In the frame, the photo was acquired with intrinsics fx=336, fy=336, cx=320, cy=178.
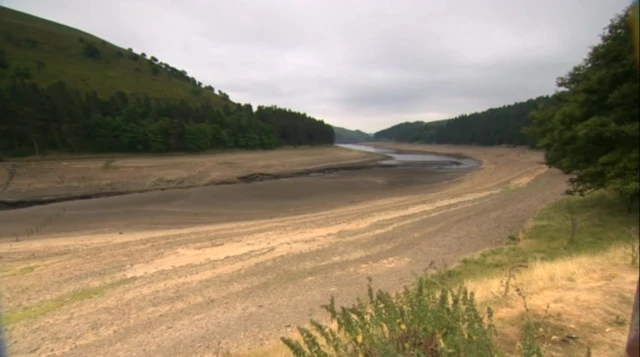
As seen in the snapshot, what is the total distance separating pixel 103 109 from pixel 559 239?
57426 mm

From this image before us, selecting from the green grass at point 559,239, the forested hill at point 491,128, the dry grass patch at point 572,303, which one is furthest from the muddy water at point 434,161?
the dry grass patch at point 572,303

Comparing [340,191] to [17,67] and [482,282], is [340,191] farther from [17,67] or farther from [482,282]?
[17,67]

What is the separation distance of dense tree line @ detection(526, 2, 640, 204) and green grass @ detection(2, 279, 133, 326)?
47.6 feet

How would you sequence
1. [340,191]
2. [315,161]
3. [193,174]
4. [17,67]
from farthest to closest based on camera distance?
[17,67], [315,161], [193,174], [340,191]

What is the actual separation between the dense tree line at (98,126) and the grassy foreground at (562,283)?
147 ft

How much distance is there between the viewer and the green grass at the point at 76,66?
247ft

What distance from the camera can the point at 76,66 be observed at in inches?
3381

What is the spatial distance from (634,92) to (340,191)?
21443 millimetres

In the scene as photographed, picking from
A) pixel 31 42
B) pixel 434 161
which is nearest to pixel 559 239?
pixel 434 161

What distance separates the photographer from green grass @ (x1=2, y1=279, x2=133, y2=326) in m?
7.97

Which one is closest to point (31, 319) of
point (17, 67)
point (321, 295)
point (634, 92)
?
point (321, 295)

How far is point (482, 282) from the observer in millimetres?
7828

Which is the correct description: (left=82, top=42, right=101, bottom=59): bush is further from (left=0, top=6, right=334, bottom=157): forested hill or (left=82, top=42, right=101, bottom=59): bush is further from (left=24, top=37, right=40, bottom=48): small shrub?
(left=24, top=37, right=40, bottom=48): small shrub

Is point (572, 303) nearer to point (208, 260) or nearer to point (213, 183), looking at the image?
point (208, 260)
